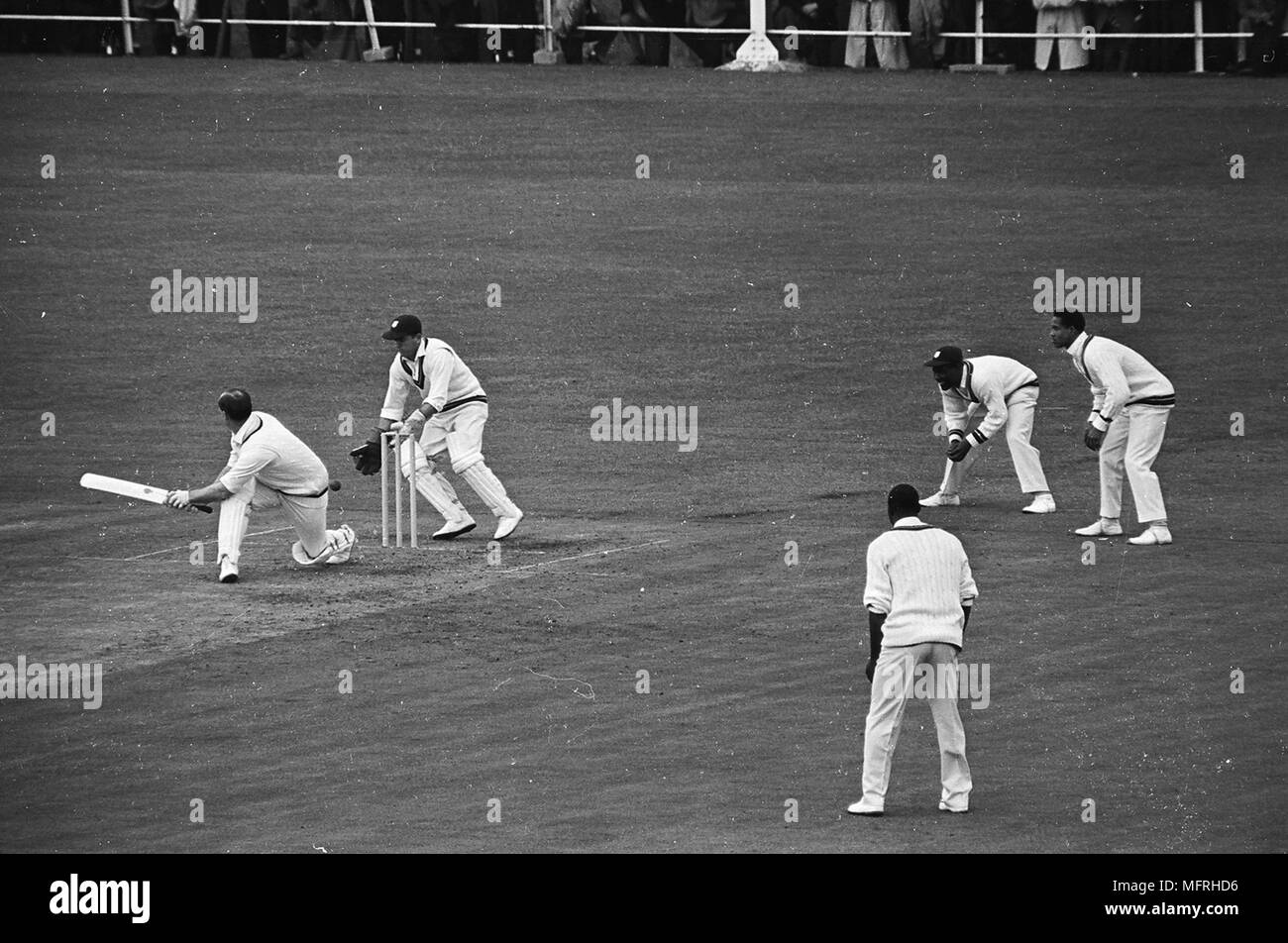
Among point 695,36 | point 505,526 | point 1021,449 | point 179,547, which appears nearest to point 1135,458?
point 1021,449

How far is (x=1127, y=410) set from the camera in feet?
64.5

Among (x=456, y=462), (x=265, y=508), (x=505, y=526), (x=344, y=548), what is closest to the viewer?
(x=265, y=508)

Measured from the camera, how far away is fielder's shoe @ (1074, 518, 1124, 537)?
20.1 meters

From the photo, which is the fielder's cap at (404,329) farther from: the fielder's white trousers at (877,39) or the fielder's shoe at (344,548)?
the fielder's white trousers at (877,39)

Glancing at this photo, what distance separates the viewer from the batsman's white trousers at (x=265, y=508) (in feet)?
60.3

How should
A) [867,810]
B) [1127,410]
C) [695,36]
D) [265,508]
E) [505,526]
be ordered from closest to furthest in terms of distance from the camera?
[867,810] → [265,508] → [1127,410] → [505,526] → [695,36]

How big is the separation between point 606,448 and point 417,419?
4720 mm

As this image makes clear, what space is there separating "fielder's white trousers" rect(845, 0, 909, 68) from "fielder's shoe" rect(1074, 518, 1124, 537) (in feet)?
51.5

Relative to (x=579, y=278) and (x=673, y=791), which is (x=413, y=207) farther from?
(x=673, y=791)

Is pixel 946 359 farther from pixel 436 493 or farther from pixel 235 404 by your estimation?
pixel 235 404

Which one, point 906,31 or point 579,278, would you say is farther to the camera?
point 906,31

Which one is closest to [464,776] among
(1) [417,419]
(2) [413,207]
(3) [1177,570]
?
(1) [417,419]

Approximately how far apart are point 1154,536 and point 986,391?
7.69 feet

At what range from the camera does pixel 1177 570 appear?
19109 mm
